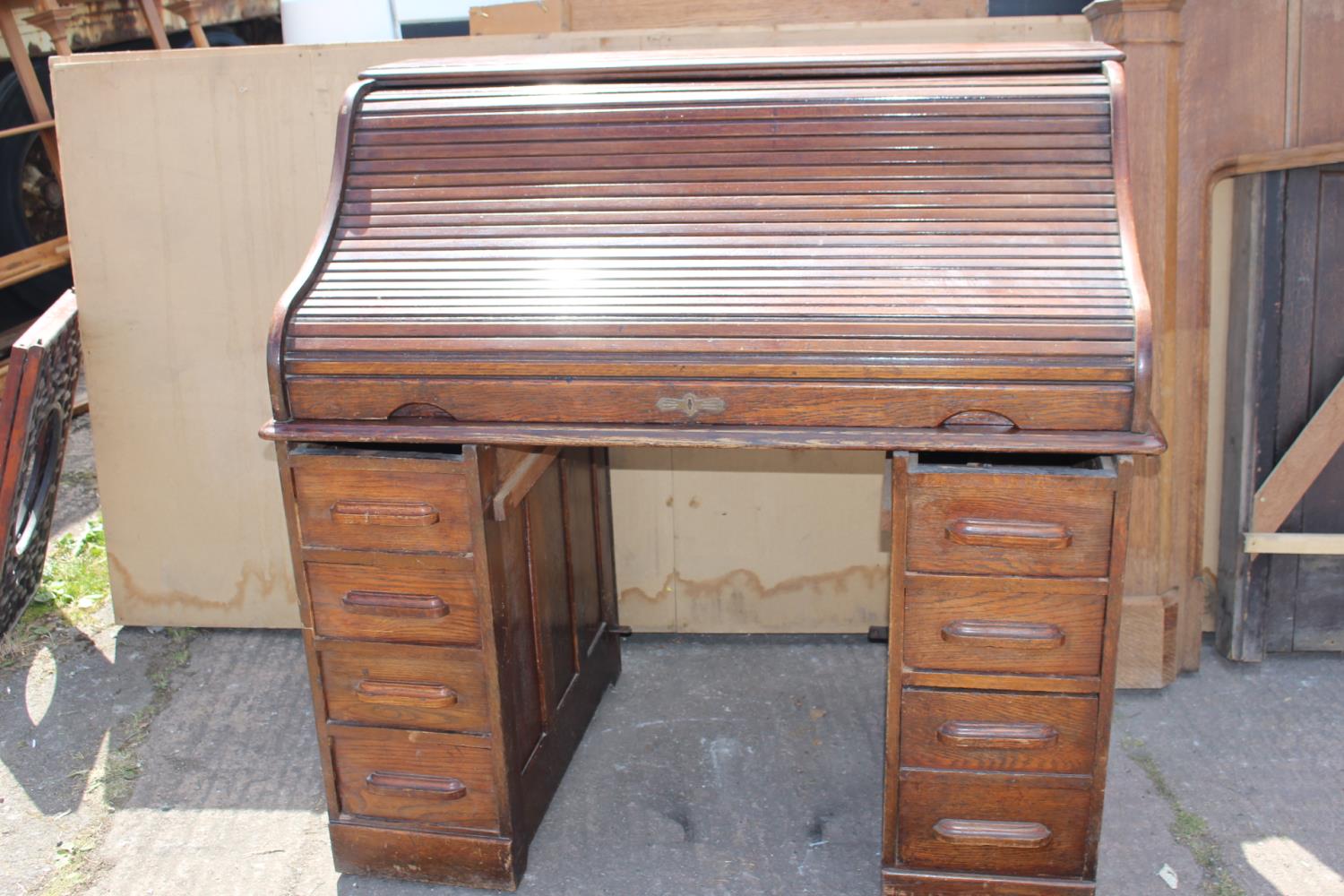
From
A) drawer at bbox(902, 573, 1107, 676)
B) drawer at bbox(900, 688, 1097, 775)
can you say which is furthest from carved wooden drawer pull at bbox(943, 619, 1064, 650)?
drawer at bbox(900, 688, 1097, 775)

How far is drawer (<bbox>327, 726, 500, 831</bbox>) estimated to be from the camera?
2.80 meters

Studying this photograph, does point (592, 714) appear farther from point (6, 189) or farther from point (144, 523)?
point (6, 189)

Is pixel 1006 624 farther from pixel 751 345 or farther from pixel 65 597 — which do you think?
pixel 65 597

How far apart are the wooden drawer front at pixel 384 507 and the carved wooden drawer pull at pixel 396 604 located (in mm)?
110

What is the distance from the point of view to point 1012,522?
2451mm

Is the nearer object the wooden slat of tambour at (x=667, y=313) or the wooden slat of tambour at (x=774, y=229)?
the wooden slat of tambour at (x=667, y=313)

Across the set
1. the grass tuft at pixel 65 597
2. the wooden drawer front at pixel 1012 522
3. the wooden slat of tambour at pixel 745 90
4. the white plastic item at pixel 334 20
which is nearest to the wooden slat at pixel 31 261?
the grass tuft at pixel 65 597

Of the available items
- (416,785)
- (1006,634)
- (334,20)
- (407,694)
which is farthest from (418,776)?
(334,20)

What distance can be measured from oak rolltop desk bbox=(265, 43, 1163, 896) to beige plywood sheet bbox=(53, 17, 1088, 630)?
906 millimetres

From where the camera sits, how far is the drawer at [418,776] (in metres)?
2.80

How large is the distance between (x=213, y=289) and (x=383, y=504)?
4.82ft

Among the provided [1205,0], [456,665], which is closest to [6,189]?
[456,665]

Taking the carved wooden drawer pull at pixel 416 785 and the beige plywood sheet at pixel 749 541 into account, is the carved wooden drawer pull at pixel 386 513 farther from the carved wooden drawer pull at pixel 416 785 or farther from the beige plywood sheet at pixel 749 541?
the beige plywood sheet at pixel 749 541

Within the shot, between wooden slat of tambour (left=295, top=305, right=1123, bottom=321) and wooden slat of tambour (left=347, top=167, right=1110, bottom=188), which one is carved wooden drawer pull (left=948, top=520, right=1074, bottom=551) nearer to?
wooden slat of tambour (left=295, top=305, right=1123, bottom=321)
